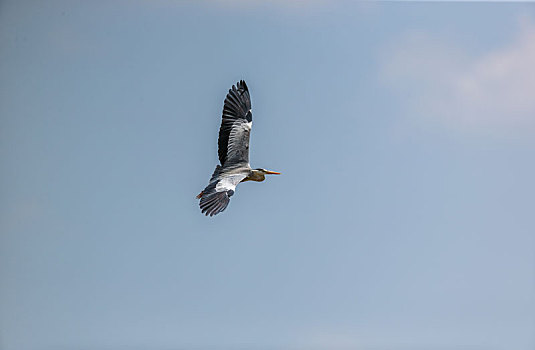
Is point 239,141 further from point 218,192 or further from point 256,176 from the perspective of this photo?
point 218,192

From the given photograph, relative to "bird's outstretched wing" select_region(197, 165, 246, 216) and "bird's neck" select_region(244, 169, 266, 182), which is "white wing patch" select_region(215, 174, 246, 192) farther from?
"bird's neck" select_region(244, 169, 266, 182)

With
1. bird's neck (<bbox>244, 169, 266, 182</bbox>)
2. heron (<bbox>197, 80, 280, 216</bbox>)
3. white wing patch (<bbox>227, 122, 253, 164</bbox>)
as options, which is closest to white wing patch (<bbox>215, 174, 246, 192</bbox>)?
heron (<bbox>197, 80, 280, 216</bbox>)

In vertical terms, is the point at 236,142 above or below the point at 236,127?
below

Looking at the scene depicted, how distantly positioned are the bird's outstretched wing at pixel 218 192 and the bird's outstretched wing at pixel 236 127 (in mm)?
545

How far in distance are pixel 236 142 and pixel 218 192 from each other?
6.95 feet

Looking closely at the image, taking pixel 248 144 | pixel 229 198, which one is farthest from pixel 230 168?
pixel 229 198

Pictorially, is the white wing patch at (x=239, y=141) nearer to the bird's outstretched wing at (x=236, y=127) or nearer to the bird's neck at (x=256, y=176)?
the bird's outstretched wing at (x=236, y=127)

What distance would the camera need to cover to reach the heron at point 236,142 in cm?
1331

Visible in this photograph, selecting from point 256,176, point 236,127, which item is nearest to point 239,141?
point 236,127

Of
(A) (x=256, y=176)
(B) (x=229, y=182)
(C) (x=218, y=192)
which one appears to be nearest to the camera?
(C) (x=218, y=192)

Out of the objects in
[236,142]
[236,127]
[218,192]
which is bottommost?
[218,192]

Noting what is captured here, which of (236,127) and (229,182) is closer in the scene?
(229,182)

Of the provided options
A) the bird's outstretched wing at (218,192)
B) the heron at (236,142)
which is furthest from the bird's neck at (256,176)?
the bird's outstretched wing at (218,192)

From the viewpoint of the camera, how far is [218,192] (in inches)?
476
